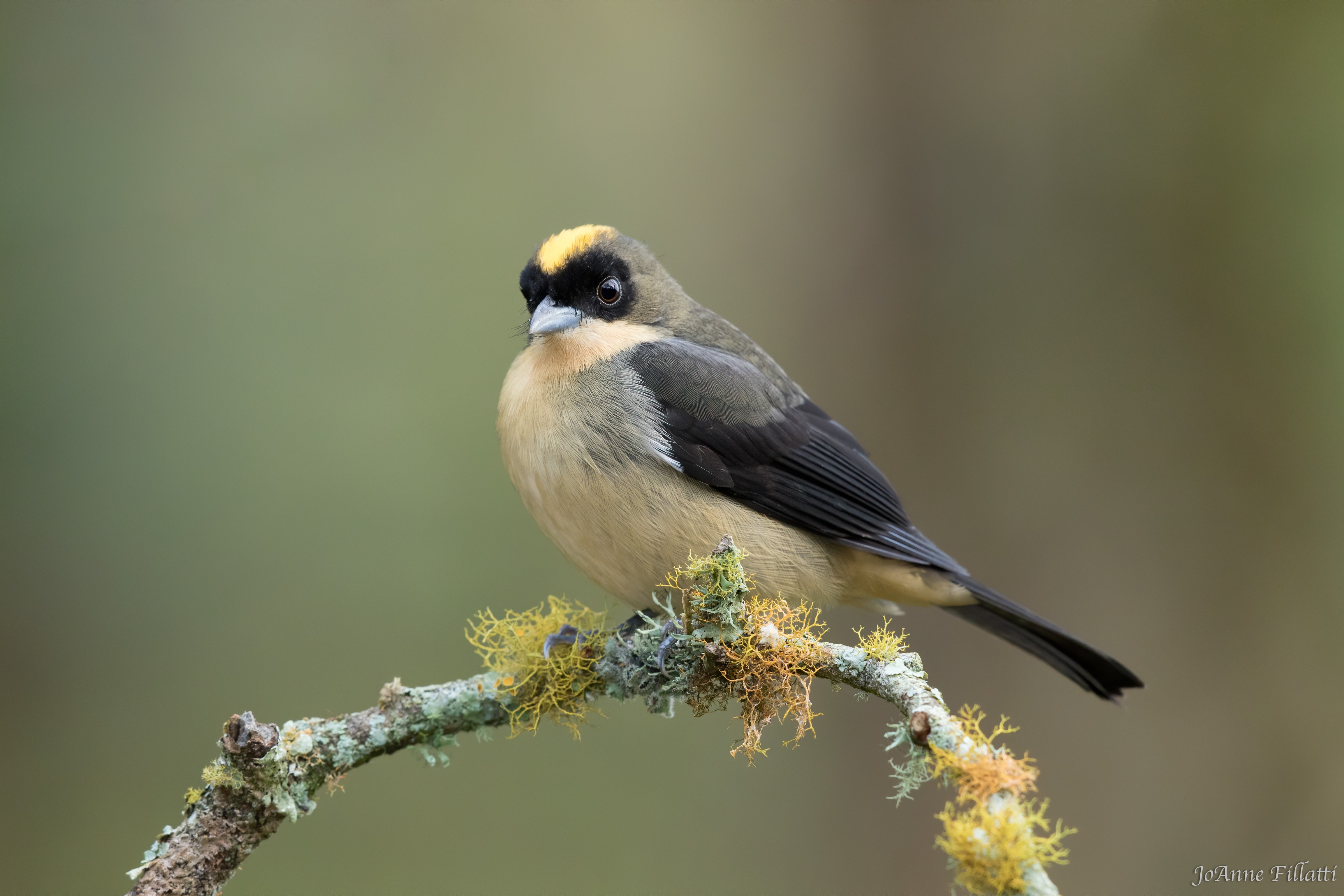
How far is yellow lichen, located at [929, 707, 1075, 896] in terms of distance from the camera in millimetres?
1640

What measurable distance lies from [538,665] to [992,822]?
1546mm

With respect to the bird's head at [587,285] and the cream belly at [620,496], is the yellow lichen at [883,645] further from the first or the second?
the bird's head at [587,285]

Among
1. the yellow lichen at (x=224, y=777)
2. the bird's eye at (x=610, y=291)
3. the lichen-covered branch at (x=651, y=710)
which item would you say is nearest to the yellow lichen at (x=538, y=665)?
the lichen-covered branch at (x=651, y=710)

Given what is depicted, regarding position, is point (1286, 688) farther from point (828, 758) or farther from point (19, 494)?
point (19, 494)

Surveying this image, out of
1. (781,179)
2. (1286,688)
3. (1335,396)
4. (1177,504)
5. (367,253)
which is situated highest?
(781,179)

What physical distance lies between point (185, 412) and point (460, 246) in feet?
5.98

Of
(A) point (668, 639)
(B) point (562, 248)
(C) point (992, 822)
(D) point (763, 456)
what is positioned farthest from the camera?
(B) point (562, 248)

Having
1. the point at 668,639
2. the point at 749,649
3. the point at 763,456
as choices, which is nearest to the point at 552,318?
the point at 763,456

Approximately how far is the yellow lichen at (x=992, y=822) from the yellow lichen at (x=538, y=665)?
1.31 metres

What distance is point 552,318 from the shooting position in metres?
3.38

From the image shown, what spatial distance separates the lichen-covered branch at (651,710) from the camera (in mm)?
1758

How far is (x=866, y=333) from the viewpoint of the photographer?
17.1 ft

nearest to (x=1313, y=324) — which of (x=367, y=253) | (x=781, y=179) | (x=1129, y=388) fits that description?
A: (x=1129, y=388)
